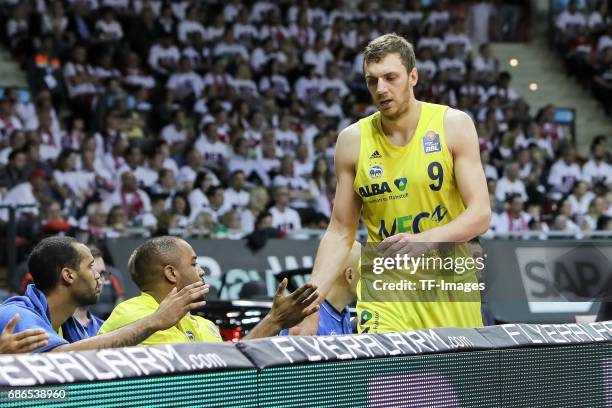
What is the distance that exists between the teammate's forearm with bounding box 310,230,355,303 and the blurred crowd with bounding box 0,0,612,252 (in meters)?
8.19

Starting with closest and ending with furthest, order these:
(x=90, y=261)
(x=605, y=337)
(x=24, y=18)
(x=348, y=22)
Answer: (x=605, y=337), (x=90, y=261), (x=24, y=18), (x=348, y=22)

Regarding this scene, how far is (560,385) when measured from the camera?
195 inches

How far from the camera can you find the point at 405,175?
577cm

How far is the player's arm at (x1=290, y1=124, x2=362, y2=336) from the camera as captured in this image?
5941 mm

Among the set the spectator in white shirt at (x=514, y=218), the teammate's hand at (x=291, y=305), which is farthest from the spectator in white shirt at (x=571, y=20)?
the teammate's hand at (x=291, y=305)

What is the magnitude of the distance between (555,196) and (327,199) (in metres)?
4.44

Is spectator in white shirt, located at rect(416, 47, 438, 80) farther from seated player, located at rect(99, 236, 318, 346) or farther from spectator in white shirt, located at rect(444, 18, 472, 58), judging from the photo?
seated player, located at rect(99, 236, 318, 346)

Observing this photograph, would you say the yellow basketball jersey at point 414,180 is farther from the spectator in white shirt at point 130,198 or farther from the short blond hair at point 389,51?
the spectator in white shirt at point 130,198

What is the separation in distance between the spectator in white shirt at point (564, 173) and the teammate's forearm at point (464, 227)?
15239 mm

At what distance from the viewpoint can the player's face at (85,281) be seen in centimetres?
572

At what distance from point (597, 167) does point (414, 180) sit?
15.9 meters

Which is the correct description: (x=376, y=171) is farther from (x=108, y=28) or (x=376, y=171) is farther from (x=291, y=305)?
(x=108, y=28)

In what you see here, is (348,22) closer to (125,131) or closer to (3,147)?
(125,131)

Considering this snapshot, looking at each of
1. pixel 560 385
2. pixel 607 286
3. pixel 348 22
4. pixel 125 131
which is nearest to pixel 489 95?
pixel 348 22
